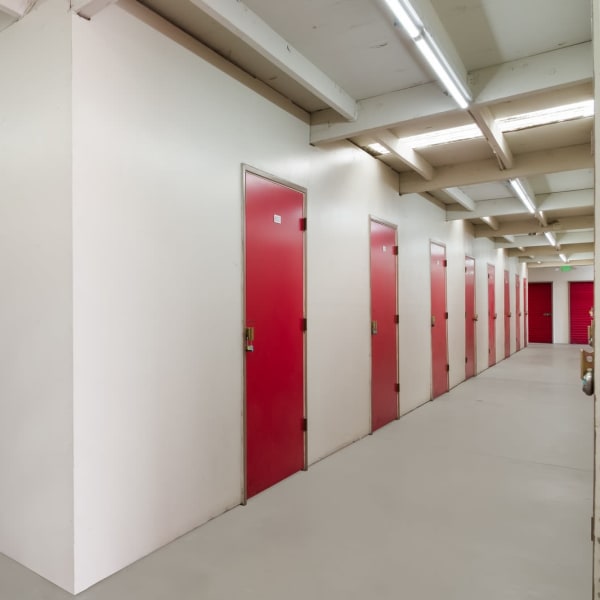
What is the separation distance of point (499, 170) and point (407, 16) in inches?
125

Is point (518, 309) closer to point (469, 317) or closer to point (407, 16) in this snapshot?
point (469, 317)

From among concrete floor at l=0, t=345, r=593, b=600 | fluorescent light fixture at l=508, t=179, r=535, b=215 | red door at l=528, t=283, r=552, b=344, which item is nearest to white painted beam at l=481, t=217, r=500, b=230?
fluorescent light fixture at l=508, t=179, r=535, b=215

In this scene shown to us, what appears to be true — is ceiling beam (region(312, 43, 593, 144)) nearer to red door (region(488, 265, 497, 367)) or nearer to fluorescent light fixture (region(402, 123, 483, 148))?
fluorescent light fixture (region(402, 123, 483, 148))

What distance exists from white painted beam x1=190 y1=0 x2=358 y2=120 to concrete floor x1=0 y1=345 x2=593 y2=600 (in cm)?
274

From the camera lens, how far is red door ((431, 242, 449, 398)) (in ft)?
20.6

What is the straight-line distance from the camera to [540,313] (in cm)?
1627

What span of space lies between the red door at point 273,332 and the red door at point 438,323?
3.37m

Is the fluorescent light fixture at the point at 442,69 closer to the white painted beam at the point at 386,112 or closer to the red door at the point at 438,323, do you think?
the white painted beam at the point at 386,112

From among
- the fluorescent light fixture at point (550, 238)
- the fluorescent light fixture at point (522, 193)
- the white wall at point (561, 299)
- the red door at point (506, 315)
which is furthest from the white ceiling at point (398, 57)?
the white wall at point (561, 299)

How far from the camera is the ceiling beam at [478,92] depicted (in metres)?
2.78

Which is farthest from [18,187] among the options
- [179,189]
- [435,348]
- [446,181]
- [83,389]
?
[435,348]

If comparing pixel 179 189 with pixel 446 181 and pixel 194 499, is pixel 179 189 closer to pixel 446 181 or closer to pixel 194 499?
pixel 194 499

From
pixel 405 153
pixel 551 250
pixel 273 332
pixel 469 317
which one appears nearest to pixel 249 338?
pixel 273 332

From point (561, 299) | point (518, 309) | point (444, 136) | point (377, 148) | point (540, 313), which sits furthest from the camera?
point (540, 313)
